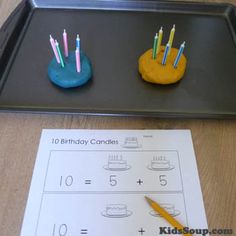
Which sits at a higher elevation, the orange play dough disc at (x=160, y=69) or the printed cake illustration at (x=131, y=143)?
the orange play dough disc at (x=160, y=69)

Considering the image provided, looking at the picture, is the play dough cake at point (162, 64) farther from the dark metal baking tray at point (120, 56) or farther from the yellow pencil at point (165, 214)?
the yellow pencil at point (165, 214)

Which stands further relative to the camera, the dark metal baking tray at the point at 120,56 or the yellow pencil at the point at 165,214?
the dark metal baking tray at the point at 120,56

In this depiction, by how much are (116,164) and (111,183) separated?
0.10ft

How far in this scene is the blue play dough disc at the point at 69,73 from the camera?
46 cm

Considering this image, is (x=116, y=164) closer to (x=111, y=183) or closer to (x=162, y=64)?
(x=111, y=183)

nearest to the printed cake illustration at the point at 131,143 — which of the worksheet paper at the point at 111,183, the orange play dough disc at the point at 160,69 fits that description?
the worksheet paper at the point at 111,183

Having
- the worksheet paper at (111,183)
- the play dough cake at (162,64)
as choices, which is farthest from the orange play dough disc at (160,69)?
the worksheet paper at (111,183)

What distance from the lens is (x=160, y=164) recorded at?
1.28 ft

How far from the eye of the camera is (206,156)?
1.31 ft

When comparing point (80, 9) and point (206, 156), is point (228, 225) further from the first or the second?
point (80, 9)

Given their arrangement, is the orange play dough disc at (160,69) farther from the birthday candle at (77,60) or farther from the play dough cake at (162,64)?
the birthday candle at (77,60)

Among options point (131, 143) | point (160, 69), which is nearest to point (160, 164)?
point (131, 143)

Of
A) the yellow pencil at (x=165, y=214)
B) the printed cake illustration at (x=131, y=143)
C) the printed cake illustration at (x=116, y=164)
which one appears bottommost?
the yellow pencil at (x=165, y=214)

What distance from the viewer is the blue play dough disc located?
0.46 meters
